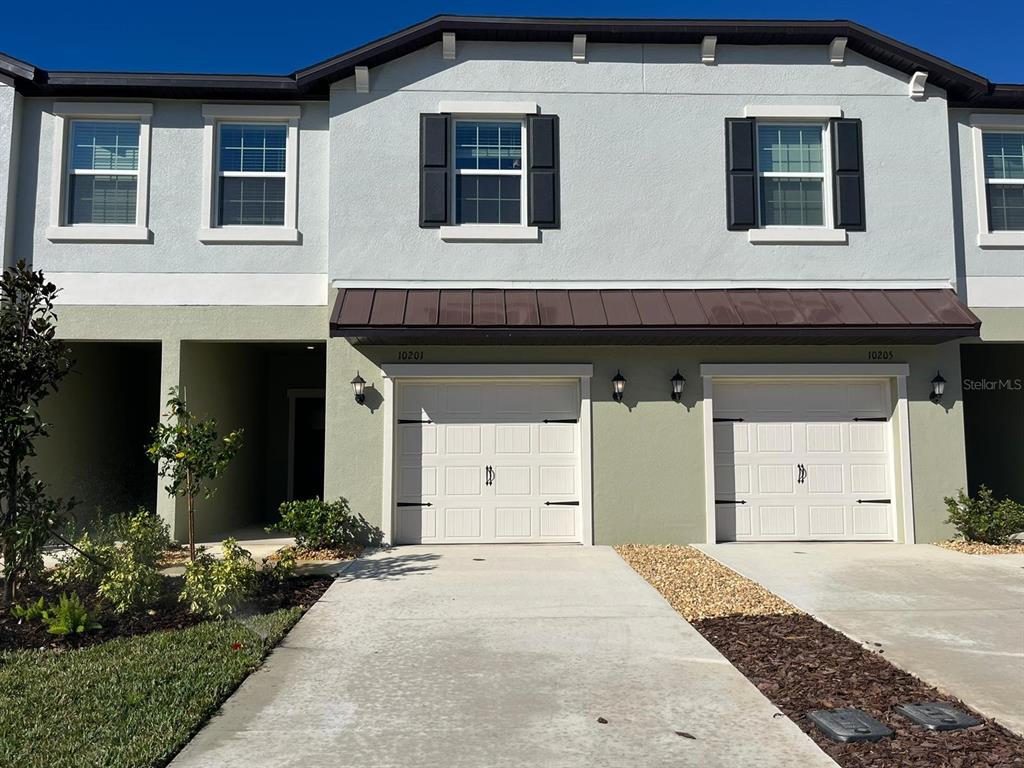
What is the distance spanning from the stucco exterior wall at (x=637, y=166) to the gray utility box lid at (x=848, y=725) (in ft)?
22.5

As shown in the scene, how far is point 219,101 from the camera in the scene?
10.4 m

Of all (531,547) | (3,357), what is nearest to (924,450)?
(531,547)

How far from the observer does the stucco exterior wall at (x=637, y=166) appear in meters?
10.1

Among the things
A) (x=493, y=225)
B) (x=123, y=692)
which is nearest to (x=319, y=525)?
(x=493, y=225)

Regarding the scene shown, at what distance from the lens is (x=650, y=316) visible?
31.4ft

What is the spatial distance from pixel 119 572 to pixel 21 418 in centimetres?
153

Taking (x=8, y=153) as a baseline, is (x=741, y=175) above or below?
below

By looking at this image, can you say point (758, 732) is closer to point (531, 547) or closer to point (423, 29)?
point (531, 547)

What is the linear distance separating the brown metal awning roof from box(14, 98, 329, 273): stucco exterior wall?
1280mm

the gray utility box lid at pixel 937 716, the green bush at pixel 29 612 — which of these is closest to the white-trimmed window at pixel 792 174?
the gray utility box lid at pixel 937 716

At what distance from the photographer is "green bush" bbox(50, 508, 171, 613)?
247 inches

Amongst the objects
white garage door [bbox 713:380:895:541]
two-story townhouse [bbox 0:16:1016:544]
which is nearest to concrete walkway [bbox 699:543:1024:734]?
white garage door [bbox 713:380:895:541]

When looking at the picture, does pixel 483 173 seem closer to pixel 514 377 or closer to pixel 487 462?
pixel 514 377

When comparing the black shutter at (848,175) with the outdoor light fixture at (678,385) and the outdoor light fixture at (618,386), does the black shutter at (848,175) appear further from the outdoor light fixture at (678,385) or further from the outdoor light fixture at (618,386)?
the outdoor light fixture at (618,386)
